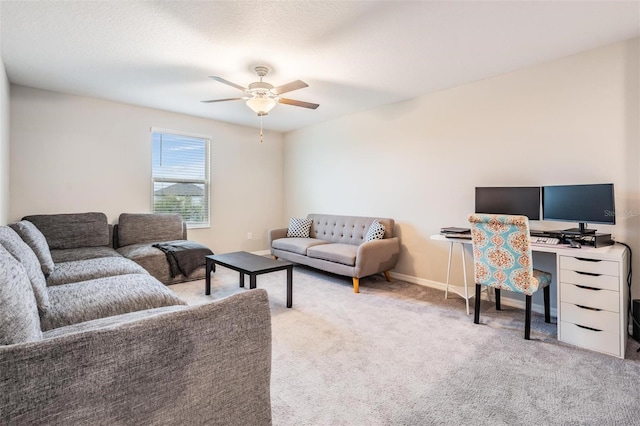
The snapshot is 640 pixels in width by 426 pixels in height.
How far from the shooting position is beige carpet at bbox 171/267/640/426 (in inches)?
62.8

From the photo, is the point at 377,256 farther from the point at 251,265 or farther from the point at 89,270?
the point at 89,270

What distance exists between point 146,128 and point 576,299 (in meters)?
5.33

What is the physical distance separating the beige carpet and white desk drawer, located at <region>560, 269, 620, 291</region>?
482 mm

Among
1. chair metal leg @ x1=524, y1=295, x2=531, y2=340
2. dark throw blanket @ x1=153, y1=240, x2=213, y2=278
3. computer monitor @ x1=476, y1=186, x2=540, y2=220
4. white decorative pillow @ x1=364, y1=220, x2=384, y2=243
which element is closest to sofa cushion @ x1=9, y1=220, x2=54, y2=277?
dark throw blanket @ x1=153, y1=240, x2=213, y2=278

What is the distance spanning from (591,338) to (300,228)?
3.76 metres

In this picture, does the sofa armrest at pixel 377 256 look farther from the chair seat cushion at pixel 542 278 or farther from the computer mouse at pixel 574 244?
the computer mouse at pixel 574 244

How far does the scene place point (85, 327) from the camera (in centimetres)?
146

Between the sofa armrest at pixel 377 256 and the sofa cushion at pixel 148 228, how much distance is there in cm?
271

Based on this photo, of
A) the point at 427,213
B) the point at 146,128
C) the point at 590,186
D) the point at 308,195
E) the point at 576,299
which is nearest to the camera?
the point at 576,299

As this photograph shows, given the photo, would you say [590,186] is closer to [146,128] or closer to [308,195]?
[308,195]

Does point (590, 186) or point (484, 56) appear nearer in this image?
point (590, 186)

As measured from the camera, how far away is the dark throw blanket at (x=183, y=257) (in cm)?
382

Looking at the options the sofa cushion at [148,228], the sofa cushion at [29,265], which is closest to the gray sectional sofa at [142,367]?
the sofa cushion at [29,265]

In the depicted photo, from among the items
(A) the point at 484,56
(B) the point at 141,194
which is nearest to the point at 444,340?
(A) the point at 484,56
